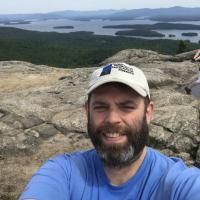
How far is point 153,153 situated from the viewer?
3.04 metres

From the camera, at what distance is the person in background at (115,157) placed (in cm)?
277

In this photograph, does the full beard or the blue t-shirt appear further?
the full beard

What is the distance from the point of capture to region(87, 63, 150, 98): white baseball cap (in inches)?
111

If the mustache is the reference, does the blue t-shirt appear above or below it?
below

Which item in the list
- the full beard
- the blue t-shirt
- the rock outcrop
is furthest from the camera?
the rock outcrop

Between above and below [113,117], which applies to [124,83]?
above

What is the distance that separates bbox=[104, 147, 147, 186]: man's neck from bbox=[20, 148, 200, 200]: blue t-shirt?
1.5 inches

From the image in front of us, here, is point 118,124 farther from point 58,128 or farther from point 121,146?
point 58,128

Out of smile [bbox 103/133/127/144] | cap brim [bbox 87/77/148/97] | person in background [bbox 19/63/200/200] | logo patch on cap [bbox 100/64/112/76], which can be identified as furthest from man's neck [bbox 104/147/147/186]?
Result: logo patch on cap [bbox 100/64/112/76]

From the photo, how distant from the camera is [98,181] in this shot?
285 centimetres

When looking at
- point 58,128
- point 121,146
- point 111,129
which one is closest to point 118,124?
point 111,129

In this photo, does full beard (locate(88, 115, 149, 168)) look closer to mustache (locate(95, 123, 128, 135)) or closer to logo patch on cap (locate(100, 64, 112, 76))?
mustache (locate(95, 123, 128, 135))

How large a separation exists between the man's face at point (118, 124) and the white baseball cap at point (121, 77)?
7 centimetres

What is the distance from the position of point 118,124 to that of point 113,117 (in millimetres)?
66
